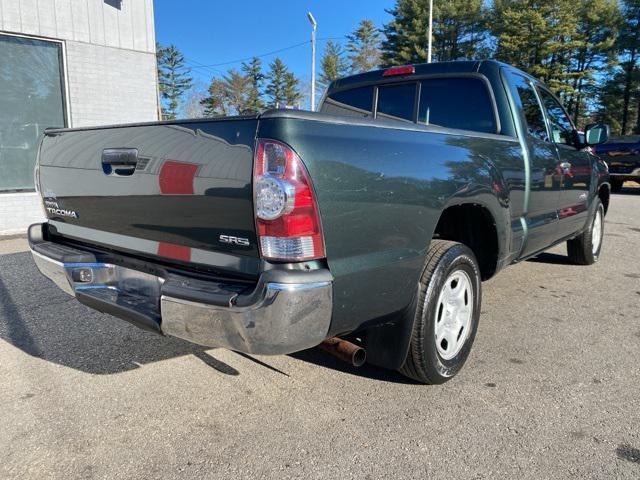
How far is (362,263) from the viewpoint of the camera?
2158mm

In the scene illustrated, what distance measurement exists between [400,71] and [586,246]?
315cm

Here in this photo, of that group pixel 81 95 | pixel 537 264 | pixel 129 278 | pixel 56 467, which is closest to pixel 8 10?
pixel 81 95

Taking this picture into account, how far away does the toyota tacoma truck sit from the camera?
195 cm

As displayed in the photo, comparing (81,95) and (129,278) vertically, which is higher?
(81,95)

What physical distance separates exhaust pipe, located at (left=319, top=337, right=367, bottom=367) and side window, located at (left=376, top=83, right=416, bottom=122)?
222 cm

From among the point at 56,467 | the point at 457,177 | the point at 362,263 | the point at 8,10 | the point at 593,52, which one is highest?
the point at 593,52

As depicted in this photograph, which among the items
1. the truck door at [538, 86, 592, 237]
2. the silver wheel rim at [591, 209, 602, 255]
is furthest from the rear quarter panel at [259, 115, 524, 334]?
the silver wheel rim at [591, 209, 602, 255]

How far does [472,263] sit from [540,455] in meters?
1.13

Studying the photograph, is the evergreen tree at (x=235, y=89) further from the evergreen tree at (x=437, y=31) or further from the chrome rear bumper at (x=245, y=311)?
the chrome rear bumper at (x=245, y=311)

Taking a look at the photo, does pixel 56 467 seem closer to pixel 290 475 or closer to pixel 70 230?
pixel 290 475

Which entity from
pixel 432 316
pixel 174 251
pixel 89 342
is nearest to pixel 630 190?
pixel 432 316

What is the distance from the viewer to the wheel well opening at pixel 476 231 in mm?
3148

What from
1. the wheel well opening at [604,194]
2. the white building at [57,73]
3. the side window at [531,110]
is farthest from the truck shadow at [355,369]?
the white building at [57,73]

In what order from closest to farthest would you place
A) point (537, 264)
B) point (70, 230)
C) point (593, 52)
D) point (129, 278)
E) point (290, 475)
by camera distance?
point (290, 475)
point (129, 278)
point (70, 230)
point (537, 264)
point (593, 52)
